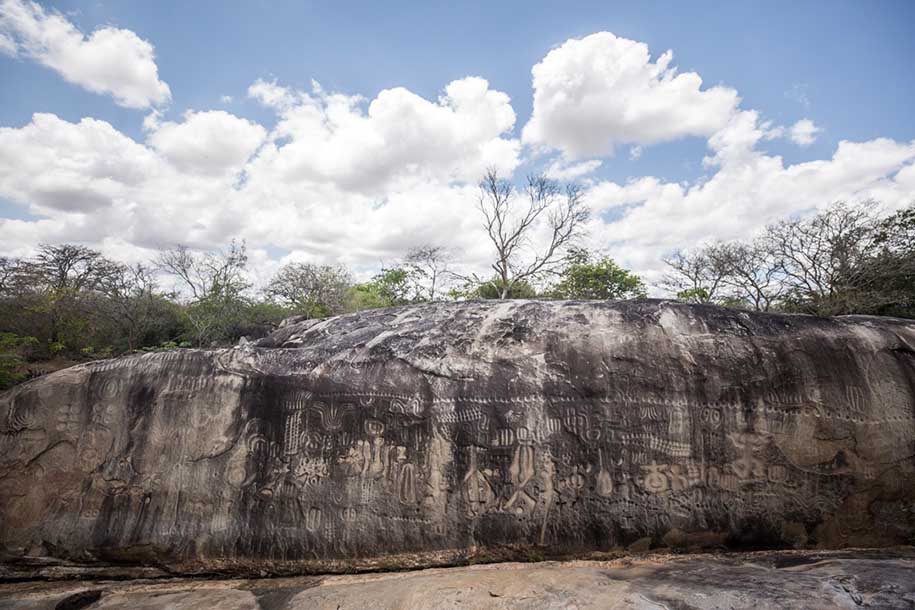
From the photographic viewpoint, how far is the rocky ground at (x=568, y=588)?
2727mm

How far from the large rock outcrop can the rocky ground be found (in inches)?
7.1

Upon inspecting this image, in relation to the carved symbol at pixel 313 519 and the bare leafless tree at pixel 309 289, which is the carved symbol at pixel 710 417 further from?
the bare leafless tree at pixel 309 289

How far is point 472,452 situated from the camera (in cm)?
375

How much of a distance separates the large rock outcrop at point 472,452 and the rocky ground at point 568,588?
18cm

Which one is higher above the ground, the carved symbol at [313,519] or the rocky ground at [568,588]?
the carved symbol at [313,519]

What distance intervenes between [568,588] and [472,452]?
1159mm

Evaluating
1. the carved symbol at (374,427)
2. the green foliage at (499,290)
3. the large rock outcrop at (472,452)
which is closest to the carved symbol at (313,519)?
the large rock outcrop at (472,452)

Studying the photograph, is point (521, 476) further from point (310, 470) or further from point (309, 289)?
point (309, 289)

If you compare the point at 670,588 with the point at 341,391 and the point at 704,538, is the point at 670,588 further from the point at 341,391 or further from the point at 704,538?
the point at 341,391

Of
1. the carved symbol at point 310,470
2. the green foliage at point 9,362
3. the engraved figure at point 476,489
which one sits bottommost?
the engraved figure at point 476,489

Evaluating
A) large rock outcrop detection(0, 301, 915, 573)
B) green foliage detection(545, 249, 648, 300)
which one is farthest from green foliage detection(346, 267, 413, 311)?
large rock outcrop detection(0, 301, 915, 573)

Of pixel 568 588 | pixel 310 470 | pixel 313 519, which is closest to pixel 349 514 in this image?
pixel 313 519

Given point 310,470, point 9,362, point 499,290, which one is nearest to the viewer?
point 310,470

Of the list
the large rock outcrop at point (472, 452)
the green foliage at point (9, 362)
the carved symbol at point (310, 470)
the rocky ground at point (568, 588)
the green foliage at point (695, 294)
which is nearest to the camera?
the rocky ground at point (568, 588)
